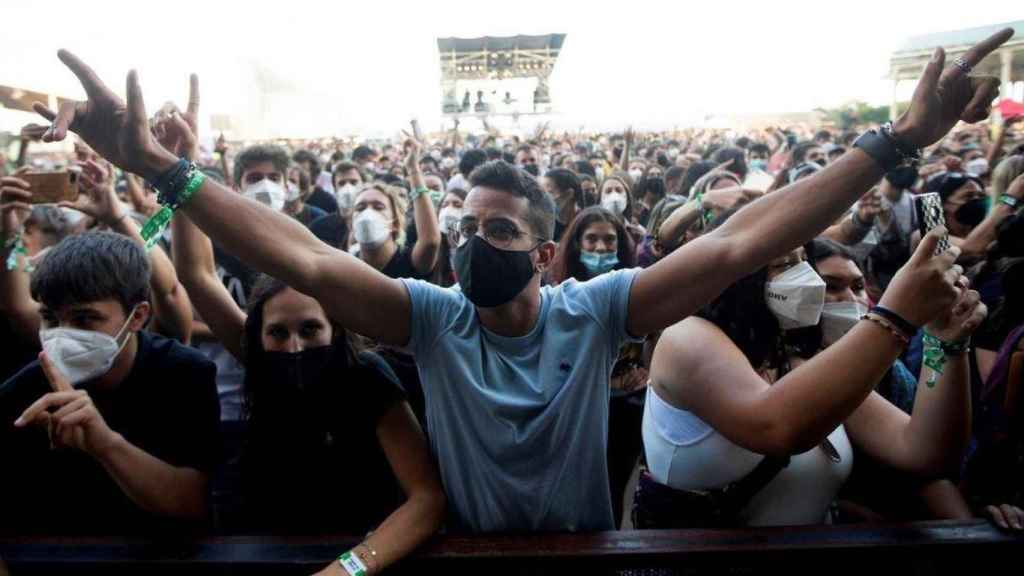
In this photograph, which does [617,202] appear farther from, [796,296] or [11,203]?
[11,203]

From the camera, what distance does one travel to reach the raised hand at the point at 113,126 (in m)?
1.44

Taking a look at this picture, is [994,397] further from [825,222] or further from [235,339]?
[235,339]

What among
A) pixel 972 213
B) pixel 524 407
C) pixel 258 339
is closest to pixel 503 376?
pixel 524 407

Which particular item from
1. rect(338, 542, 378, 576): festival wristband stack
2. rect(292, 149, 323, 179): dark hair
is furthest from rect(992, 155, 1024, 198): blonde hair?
rect(292, 149, 323, 179): dark hair

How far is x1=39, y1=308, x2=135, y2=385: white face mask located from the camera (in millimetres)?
1812

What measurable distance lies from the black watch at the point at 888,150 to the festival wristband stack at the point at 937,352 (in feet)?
1.60

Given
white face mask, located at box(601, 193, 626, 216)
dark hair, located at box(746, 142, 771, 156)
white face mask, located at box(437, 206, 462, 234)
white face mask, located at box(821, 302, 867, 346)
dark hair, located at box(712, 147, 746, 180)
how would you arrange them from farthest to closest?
dark hair, located at box(746, 142, 771, 156), dark hair, located at box(712, 147, 746, 180), white face mask, located at box(601, 193, 626, 216), white face mask, located at box(437, 206, 462, 234), white face mask, located at box(821, 302, 867, 346)

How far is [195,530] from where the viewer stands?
70.9 inches

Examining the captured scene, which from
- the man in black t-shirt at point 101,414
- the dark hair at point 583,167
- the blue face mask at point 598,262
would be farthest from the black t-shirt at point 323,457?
the dark hair at point 583,167

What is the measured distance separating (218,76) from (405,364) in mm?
46468

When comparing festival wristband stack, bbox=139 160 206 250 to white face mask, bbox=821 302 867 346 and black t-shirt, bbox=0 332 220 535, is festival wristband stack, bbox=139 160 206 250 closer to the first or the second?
black t-shirt, bbox=0 332 220 535

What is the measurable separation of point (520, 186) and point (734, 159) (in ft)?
17.5

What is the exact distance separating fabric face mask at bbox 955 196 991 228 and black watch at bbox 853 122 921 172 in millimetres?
3636

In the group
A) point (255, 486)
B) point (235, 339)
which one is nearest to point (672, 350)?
point (255, 486)
